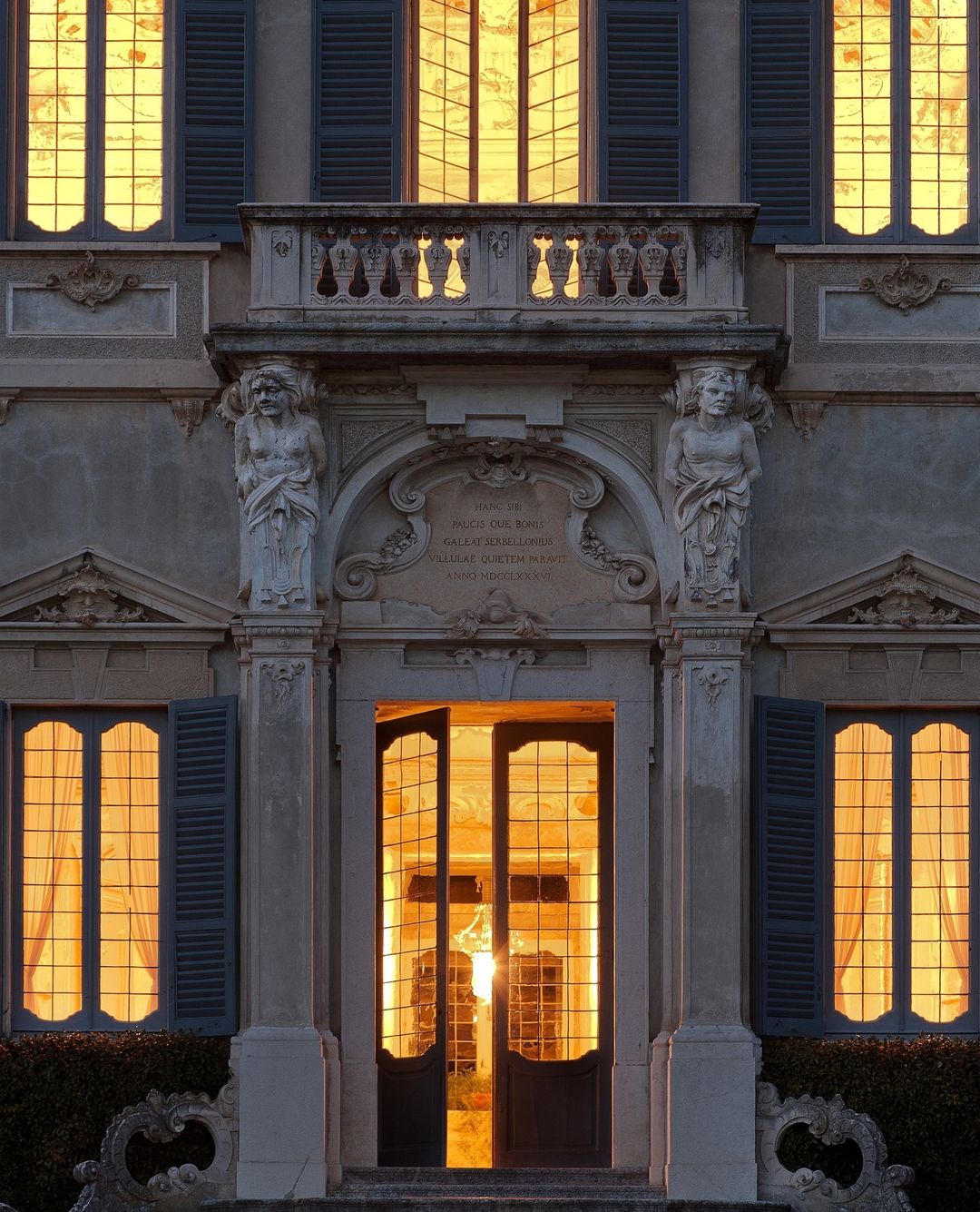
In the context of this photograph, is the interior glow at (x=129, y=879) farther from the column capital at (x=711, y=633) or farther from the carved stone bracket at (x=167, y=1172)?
the column capital at (x=711, y=633)

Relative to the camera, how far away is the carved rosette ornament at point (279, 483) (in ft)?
55.8

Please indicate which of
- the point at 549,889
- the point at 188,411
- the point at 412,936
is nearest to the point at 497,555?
the point at 188,411

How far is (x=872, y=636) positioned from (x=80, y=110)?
23.1 ft

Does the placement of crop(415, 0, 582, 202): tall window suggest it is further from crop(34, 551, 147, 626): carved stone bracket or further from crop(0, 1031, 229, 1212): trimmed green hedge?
crop(0, 1031, 229, 1212): trimmed green hedge

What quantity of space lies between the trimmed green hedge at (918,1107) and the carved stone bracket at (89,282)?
7.44 metres

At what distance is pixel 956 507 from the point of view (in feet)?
58.5

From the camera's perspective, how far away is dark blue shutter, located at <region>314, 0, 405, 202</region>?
18047mm

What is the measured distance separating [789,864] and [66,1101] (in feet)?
17.3

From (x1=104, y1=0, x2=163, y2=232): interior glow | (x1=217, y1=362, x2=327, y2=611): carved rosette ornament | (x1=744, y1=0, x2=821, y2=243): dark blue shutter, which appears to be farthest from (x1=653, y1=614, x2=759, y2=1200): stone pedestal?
(x1=104, y1=0, x2=163, y2=232): interior glow

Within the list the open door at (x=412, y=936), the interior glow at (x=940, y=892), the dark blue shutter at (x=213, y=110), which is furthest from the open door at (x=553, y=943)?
the dark blue shutter at (x=213, y=110)

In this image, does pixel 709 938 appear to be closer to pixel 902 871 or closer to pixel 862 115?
pixel 902 871

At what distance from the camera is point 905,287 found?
1794cm

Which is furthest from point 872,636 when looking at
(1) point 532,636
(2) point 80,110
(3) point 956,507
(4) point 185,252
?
(2) point 80,110

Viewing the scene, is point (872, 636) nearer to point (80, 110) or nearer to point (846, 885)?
point (846, 885)
